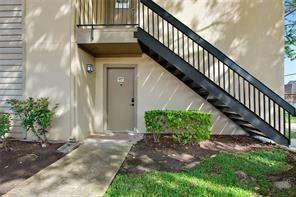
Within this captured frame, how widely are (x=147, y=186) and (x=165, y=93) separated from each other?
4.74m

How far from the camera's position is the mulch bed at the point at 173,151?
5507mm

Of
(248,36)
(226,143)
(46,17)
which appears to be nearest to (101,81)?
(46,17)

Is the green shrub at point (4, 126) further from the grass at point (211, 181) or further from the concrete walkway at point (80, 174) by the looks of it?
the grass at point (211, 181)

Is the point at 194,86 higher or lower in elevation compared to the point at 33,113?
higher

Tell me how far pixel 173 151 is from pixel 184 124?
770 millimetres

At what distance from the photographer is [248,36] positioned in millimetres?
8578

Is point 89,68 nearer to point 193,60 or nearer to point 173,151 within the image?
→ point 193,60

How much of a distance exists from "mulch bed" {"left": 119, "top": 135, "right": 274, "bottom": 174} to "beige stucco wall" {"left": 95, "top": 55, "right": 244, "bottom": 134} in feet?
2.24

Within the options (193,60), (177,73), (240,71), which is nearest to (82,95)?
(177,73)

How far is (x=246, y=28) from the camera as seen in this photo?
8.58m

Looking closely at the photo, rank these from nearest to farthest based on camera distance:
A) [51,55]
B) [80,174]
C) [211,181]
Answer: [211,181], [80,174], [51,55]

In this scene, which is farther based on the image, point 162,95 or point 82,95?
point 162,95

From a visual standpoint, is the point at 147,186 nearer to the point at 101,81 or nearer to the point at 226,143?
the point at 226,143

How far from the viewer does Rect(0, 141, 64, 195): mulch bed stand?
15.9 feet
